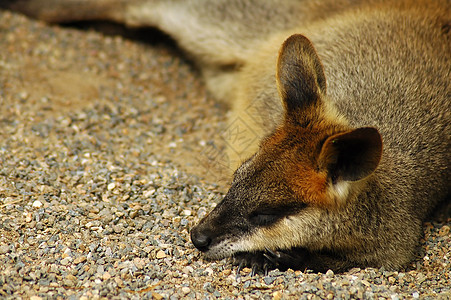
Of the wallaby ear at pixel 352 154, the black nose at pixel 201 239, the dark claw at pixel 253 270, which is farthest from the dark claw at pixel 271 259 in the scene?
the wallaby ear at pixel 352 154

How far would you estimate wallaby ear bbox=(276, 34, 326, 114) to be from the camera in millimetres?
4129

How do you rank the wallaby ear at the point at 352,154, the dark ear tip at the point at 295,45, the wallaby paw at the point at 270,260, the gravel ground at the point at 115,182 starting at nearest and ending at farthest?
the wallaby ear at the point at 352,154 < the gravel ground at the point at 115,182 < the dark ear tip at the point at 295,45 < the wallaby paw at the point at 270,260

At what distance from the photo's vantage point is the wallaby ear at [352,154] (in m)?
3.51

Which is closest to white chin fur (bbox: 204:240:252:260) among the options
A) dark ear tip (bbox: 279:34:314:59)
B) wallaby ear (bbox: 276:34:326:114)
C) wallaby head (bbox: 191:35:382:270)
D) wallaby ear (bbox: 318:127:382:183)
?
wallaby head (bbox: 191:35:382:270)

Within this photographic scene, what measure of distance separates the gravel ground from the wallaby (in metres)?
0.29

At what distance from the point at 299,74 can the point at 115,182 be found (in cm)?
227

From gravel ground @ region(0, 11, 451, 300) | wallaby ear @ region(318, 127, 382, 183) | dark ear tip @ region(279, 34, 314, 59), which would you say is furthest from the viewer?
dark ear tip @ region(279, 34, 314, 59)

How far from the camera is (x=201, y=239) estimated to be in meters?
4.17

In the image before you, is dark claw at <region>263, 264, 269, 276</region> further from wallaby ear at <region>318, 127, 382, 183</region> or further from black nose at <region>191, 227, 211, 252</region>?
wallaby ear at <region>318, 127, 382, 183</region>

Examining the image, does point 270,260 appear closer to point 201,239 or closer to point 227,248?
point 227,248

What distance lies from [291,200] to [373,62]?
203cm

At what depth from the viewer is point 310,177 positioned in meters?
3.96

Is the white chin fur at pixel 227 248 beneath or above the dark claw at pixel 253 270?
above

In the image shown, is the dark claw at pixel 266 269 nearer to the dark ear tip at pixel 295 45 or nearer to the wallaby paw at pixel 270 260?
the wallaby paw at pixel 270 260
